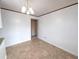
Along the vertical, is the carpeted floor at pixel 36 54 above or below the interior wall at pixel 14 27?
below

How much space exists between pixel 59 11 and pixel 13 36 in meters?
3.40

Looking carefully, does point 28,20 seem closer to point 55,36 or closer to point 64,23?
point 55,36

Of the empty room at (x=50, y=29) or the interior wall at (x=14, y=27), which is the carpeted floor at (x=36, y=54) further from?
the interior wall at (x=14, y=27)

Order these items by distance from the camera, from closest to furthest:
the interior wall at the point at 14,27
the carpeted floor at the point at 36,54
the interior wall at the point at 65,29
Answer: the carpeted floor at the point at 36,54 < the interior wall at the point at 65,29 < the interior wall at the point at 14,27

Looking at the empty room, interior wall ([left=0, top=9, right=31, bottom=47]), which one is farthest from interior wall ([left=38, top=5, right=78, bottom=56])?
interior wall ([left=0, top=9, right=31, bottom=47])

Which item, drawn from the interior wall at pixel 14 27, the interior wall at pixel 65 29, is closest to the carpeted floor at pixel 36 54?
the interior wall at pixel 65 29

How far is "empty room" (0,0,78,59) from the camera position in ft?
8.07

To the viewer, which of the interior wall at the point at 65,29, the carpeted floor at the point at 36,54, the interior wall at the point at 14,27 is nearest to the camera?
the carpeted floor at the point at 36,54

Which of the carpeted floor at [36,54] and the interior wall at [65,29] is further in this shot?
the interior wall at [65,29]

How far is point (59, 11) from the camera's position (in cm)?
322

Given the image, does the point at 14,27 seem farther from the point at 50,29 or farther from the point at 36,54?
the point at 50,29

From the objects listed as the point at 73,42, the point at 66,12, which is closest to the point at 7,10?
the point at 66,12

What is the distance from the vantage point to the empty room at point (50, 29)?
2459mm

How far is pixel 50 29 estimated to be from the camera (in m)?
Answer: 3.98
